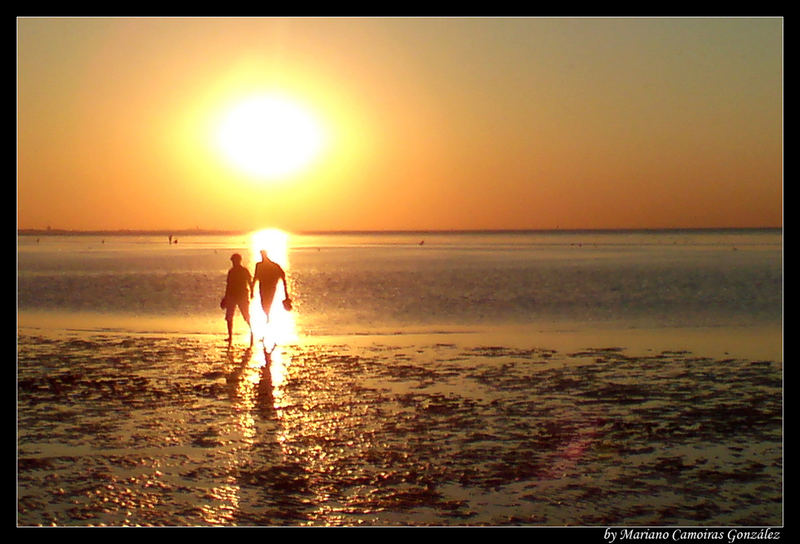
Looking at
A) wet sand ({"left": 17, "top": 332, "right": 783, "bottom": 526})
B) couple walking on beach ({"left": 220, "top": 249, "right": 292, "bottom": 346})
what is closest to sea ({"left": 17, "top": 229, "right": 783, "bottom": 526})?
wet sand ({"left": 17, "top": 332, "right": 783, "bottom": 526})

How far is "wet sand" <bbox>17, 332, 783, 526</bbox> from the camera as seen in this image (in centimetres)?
712

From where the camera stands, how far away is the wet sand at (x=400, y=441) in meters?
7.12

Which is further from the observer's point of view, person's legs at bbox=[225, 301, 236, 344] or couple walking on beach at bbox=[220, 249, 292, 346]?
person's legs at bbox=[225, 301, 236, 344]

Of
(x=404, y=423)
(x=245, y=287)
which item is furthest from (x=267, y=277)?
(x=404, y=423)


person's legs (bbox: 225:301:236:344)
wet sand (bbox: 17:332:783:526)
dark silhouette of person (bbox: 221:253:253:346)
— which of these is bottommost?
wet sand (bbox: 17:332:783:526)

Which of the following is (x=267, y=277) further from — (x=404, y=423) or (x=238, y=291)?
A: (x=404, y=423)

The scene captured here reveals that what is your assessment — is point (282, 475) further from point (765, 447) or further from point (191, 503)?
point (765, 447)

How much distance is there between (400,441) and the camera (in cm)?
917

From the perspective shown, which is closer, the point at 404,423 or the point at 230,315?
the point at 404,423

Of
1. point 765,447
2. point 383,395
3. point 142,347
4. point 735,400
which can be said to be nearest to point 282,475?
point 383,395

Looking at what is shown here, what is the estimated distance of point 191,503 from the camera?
7164 millimetres

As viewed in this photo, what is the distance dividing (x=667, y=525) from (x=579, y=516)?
663mm

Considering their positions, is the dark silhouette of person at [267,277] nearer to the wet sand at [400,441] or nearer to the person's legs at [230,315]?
the person's legs at [230,315]

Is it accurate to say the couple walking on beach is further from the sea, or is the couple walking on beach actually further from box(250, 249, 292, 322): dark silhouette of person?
the sea
